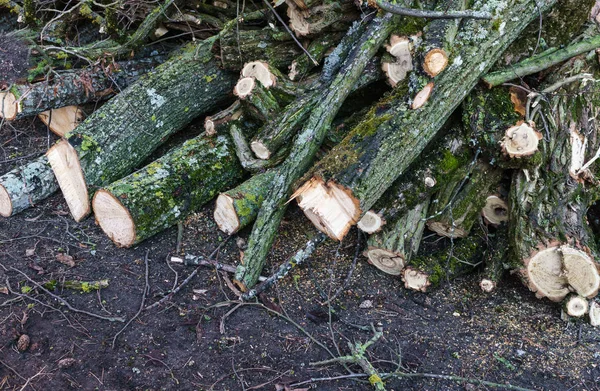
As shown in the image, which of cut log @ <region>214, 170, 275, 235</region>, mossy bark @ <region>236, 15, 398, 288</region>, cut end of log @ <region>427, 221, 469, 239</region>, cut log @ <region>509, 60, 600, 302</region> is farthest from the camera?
cut end of log @ <region>427, 221, 469, 239</region>

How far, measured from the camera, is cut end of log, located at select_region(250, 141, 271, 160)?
4.07 m

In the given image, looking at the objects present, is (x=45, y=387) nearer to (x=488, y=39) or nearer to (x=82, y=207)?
(x=82, y=207)

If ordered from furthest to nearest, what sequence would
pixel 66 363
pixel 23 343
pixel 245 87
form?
1. pixel 245 87
2. pixel 23 343
3. pixel 66 363

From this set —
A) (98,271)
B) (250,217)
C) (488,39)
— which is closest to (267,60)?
(250,217)

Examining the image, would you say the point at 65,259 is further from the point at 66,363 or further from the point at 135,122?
the point at 135,122

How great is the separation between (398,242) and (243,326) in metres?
1.22

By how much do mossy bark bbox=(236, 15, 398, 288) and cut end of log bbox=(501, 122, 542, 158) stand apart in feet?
3.80

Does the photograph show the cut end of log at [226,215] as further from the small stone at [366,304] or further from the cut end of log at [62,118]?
the cut end of log at [62,118]

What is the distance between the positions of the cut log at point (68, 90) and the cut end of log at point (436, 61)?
274 centimetres

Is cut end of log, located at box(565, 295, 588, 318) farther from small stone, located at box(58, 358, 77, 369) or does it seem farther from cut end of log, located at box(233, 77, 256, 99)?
small stone, located at box(58, 358, 77, 369)

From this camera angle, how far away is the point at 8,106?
15.0 ft

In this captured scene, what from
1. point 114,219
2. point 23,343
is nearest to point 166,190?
point 114,219

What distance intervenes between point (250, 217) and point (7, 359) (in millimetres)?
1742

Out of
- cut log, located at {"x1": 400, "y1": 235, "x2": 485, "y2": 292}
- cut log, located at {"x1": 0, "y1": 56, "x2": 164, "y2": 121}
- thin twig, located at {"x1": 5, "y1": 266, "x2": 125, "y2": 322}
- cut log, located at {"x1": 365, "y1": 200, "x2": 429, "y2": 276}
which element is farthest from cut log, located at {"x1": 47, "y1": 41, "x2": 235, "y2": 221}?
cut log, located at {"x1": 400, "y1": 235, "x2": 485, "y2": 292}
